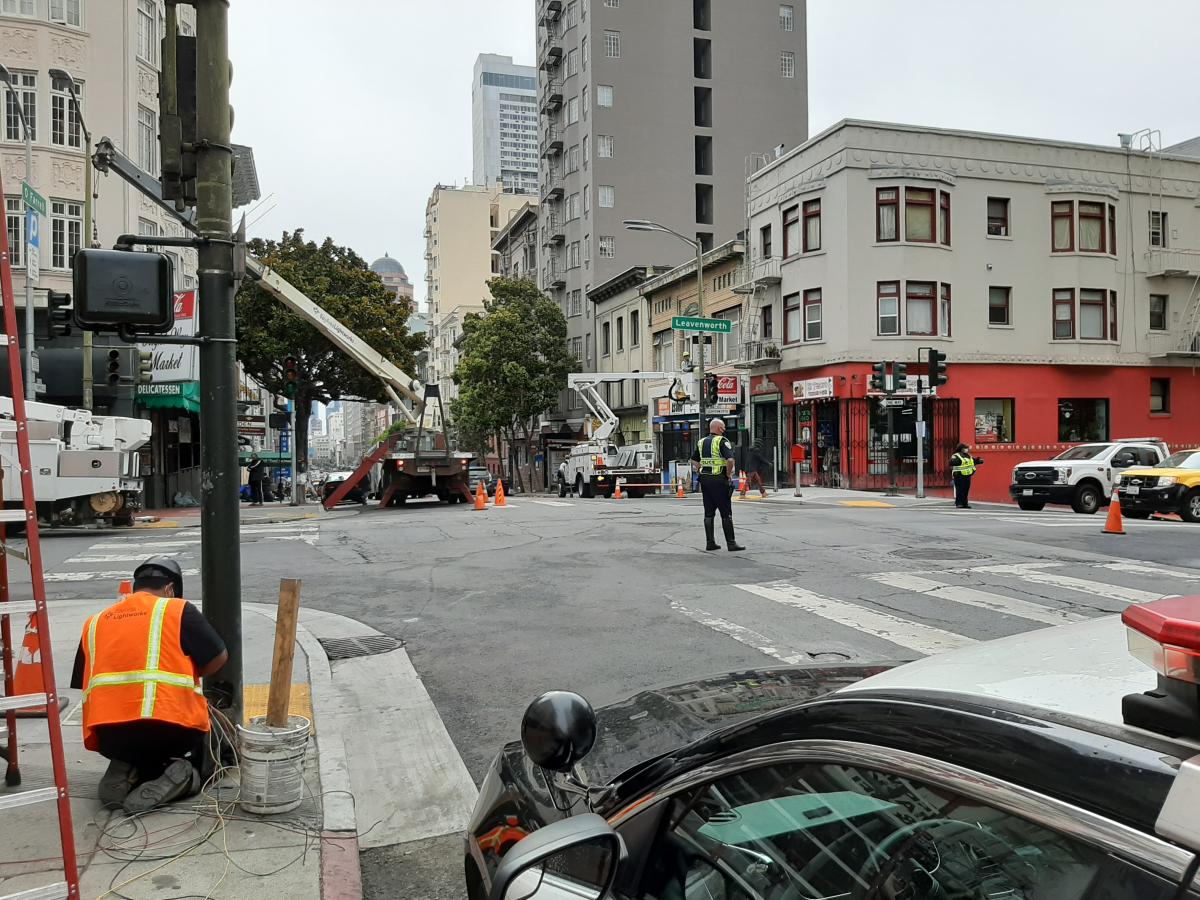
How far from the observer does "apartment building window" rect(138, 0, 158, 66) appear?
30.1m

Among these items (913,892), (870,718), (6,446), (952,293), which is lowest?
(913,892)

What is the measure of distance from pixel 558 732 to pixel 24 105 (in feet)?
105

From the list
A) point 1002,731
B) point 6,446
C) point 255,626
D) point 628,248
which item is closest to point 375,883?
point 6,446

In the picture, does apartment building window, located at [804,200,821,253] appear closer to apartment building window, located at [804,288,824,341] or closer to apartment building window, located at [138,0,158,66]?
apartment building window, located at [804,288,824,341]

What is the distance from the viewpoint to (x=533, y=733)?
2221 mm

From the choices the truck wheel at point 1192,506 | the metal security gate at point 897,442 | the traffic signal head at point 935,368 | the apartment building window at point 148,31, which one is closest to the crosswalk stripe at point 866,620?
the truck wheel at point 1192,506

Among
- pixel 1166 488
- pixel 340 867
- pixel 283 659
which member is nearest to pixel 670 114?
pixel 1166 488

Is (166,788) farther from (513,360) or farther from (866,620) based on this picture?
(513,360)

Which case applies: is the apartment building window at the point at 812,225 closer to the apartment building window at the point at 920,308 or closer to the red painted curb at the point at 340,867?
the apartment building window at the point at 920,308

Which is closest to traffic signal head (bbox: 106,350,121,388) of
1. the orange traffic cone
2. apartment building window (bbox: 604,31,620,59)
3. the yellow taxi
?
the orange traffic cone

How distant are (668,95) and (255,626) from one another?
50.8 meters

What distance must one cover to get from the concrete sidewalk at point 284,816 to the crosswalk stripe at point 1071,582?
22.0ft

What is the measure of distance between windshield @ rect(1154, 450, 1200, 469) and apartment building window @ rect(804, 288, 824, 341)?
13.9 meters

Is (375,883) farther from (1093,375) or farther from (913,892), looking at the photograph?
(1093,375)
